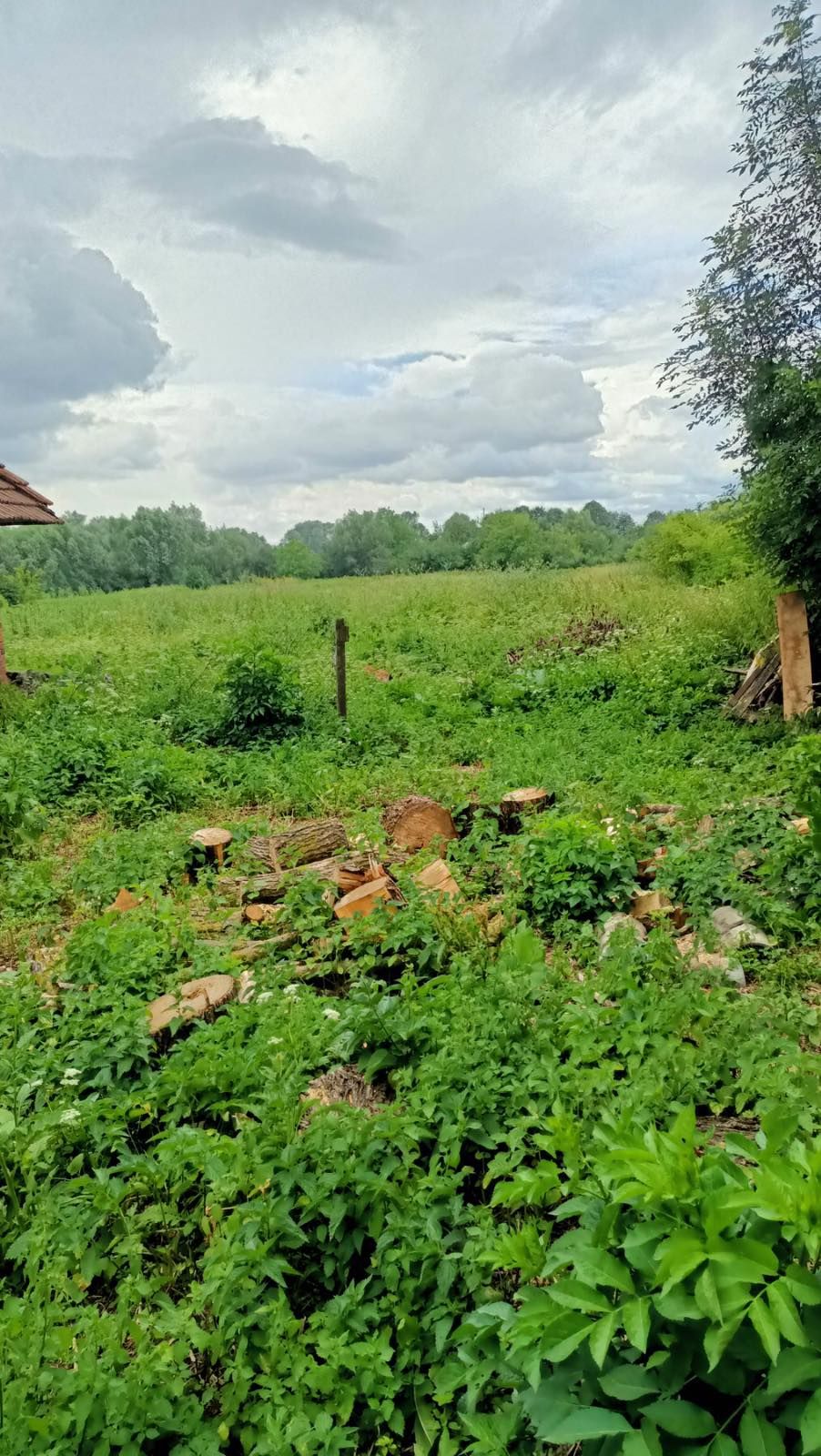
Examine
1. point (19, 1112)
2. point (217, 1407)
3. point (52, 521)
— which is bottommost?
point (217, 1407)

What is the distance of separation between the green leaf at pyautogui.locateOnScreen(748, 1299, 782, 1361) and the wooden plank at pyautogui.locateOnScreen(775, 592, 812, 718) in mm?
8008

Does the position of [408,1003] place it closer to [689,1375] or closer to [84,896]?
[689,1375]

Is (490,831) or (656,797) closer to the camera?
(490,831)

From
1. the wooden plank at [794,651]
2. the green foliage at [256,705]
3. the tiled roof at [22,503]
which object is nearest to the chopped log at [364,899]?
the green foliage at [256,705]

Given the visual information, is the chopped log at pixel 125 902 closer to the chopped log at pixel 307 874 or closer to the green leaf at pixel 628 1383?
the chopped log at pixel 307 874

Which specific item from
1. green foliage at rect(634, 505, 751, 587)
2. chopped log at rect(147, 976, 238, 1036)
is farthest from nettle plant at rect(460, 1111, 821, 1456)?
green foliage at rect(634, 505, 751, 587)

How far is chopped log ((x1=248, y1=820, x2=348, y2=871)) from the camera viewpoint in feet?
18.1

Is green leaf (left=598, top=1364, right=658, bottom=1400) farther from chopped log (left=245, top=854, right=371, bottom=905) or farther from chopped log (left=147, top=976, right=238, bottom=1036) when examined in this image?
chopped log (left=245, top=854, right=371, bottom=905)

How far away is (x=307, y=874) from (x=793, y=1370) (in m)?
3.81

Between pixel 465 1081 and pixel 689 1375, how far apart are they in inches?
58.0

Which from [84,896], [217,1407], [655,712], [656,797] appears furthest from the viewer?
[655,712]

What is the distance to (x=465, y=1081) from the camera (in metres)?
2.88

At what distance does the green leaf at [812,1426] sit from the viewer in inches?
47.6

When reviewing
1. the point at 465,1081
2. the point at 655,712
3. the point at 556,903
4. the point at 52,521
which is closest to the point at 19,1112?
the point at 465,1081
